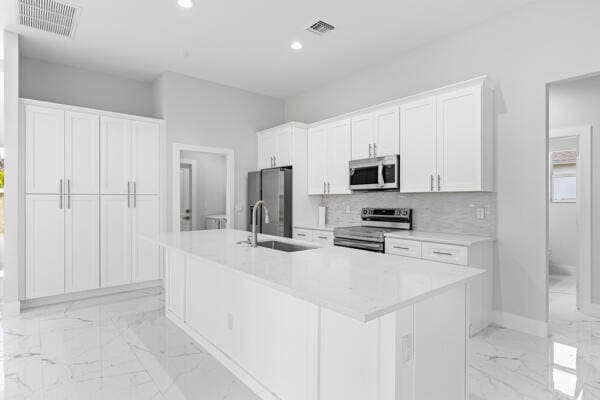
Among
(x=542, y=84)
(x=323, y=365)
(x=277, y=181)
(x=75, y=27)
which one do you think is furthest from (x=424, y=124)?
(x=75, y=27)

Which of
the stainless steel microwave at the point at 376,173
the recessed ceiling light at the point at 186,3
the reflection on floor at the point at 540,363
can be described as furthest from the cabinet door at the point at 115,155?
the reflection on floor at the point at 540,363

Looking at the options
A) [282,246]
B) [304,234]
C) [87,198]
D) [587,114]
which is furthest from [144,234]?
[587,114]

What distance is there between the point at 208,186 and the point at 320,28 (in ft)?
12.0

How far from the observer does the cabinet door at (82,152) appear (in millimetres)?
4020

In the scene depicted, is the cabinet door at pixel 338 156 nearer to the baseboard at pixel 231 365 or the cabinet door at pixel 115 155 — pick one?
the baseboard at pixel 231 365

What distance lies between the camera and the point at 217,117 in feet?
17.1

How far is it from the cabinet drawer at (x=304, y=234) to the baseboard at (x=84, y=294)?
6.54 feet

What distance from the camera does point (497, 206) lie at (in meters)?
3.32

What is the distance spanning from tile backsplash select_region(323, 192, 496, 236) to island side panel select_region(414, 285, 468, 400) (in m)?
1.95

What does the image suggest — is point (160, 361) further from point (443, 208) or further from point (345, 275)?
point (443, 208)

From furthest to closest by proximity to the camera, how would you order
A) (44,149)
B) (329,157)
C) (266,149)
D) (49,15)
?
(266,149)
(329,157)
(44,149)
(49,15)

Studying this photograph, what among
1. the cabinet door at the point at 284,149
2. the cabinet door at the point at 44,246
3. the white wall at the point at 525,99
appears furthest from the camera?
the cabinet door at the point at 284,149

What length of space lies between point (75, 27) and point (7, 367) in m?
3.18

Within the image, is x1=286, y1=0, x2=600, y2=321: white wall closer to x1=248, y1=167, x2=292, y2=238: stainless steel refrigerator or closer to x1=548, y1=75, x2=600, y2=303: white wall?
x1=548, y1=75, x2=600, y2=303: white wall
